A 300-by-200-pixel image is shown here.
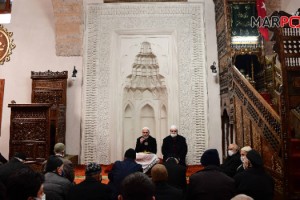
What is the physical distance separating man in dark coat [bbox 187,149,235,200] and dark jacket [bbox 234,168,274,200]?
25 cm

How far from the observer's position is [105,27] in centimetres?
768

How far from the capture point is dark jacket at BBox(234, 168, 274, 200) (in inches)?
101

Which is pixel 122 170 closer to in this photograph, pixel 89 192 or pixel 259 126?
pixel 89 192

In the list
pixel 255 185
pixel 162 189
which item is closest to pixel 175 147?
pixel 255 185

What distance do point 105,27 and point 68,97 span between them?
7.00ft

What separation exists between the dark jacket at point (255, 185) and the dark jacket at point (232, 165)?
3.29ft

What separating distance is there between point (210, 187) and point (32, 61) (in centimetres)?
665

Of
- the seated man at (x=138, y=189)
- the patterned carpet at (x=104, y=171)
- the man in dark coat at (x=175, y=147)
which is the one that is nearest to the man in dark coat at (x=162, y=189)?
the seated man at (x=138, y=189)

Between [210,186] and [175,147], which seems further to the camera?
[175,147]

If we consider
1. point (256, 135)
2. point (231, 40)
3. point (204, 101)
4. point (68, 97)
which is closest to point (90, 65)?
point (68, 97)

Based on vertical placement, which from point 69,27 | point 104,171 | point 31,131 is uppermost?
point 69,27

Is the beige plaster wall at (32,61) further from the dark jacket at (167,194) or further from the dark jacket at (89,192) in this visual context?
the dark jacket at (167,194)

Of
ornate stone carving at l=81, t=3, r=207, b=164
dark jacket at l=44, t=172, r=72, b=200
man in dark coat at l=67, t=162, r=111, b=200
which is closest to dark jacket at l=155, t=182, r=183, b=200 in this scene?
man in dark coat at l=67, t=162, r=111, b=200

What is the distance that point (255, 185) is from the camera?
102 inches
